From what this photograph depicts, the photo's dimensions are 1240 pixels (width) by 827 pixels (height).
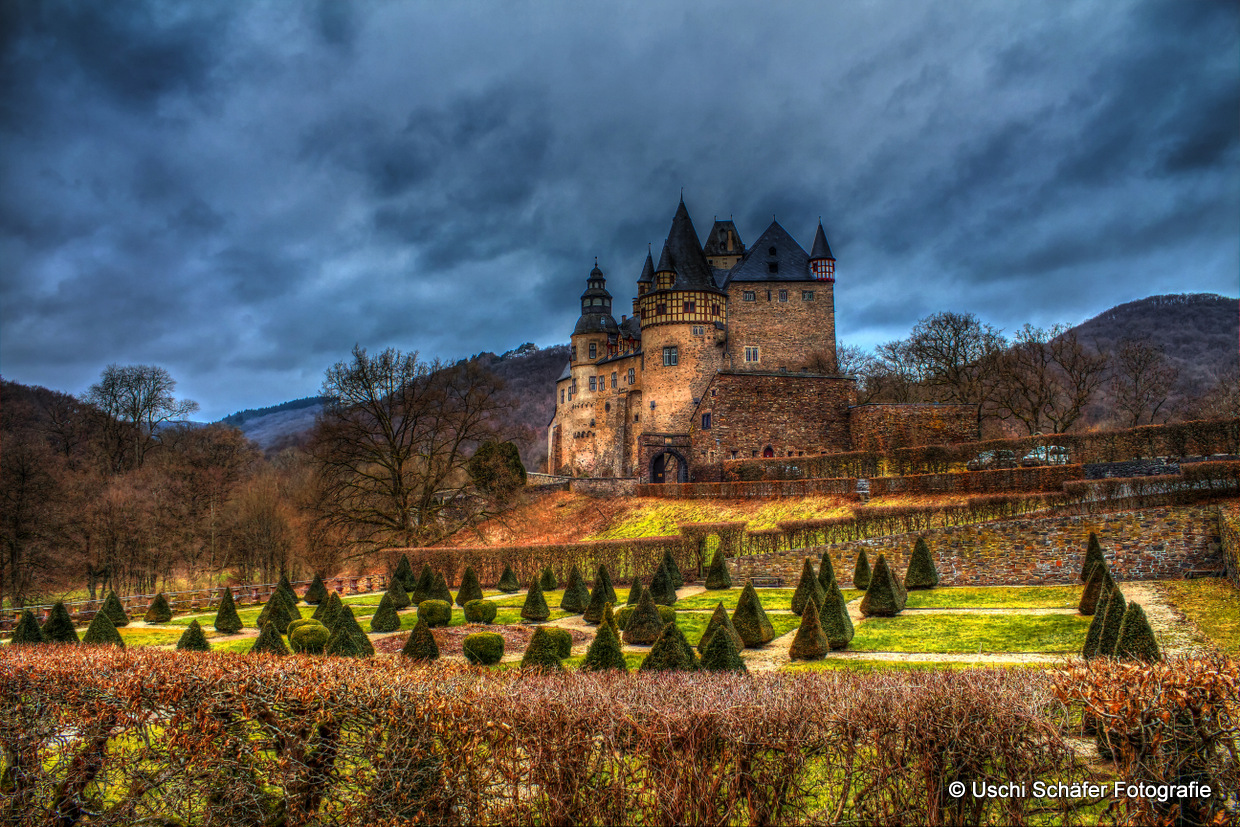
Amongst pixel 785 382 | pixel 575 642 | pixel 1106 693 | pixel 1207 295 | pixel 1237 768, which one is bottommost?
pixel 575 642

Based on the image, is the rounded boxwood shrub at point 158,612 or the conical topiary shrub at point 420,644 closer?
the conical topiary shrub at point 420,644

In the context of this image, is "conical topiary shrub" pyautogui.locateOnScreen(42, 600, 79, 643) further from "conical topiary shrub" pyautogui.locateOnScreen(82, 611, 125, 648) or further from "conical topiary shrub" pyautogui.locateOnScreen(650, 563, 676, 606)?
"conical topiary shrub" pyautogui.locateOnScreen(650, 563, 676, 606)

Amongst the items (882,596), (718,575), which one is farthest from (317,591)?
(882,596)

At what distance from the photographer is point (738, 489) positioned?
1395 inches

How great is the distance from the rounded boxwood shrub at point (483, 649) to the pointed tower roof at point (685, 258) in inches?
1421

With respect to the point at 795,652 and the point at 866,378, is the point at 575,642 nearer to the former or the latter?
the point at 795,652

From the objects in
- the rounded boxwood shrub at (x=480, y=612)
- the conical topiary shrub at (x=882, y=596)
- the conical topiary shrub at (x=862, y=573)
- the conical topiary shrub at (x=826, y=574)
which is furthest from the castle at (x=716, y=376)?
the rounded boxwood shrub at (x=480, y=612)

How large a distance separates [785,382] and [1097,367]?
17798 millimetres

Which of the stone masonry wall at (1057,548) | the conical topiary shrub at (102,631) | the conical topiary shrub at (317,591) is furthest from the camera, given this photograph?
the conical topiary shrub at (317,591)

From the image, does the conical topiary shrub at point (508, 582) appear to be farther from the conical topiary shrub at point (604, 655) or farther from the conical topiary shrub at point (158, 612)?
the conical topiary shrub at point (604, 655)

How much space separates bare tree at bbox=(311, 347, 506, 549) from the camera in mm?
34562

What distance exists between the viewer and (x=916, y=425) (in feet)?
121

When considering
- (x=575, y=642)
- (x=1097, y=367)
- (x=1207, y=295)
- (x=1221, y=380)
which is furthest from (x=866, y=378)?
(x=575, y=642)

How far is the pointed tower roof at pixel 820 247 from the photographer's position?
50844 mm
